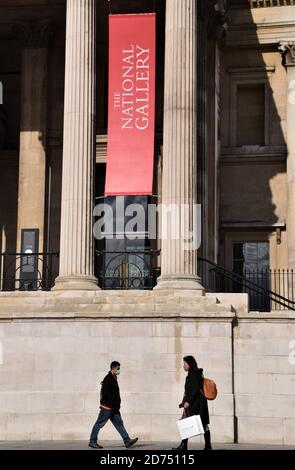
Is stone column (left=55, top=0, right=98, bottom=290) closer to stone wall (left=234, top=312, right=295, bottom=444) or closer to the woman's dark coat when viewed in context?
stone wall (left=234, top=312, right=295, bottom=444)

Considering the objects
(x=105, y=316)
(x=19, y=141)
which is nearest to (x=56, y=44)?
(x=19, y=141)

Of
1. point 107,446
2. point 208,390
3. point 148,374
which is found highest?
point 148,374

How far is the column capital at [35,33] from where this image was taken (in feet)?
103

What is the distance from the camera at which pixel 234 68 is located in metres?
33.5

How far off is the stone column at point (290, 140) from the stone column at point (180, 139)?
7398 mm

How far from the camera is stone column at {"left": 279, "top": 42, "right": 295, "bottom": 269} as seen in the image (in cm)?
3189

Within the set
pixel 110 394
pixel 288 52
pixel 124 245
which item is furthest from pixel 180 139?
pixel 288 52

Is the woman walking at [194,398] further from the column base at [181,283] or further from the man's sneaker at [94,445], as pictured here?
the column base at [181,283]

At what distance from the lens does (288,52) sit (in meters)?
32.9

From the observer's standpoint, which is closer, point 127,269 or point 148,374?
point 148,374

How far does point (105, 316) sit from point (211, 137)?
926 centimetres

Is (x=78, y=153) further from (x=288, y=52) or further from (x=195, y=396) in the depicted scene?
(x=288, y=52)

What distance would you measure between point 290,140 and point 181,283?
970 cm

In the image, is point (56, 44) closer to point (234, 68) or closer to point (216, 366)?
point (234, 68)
